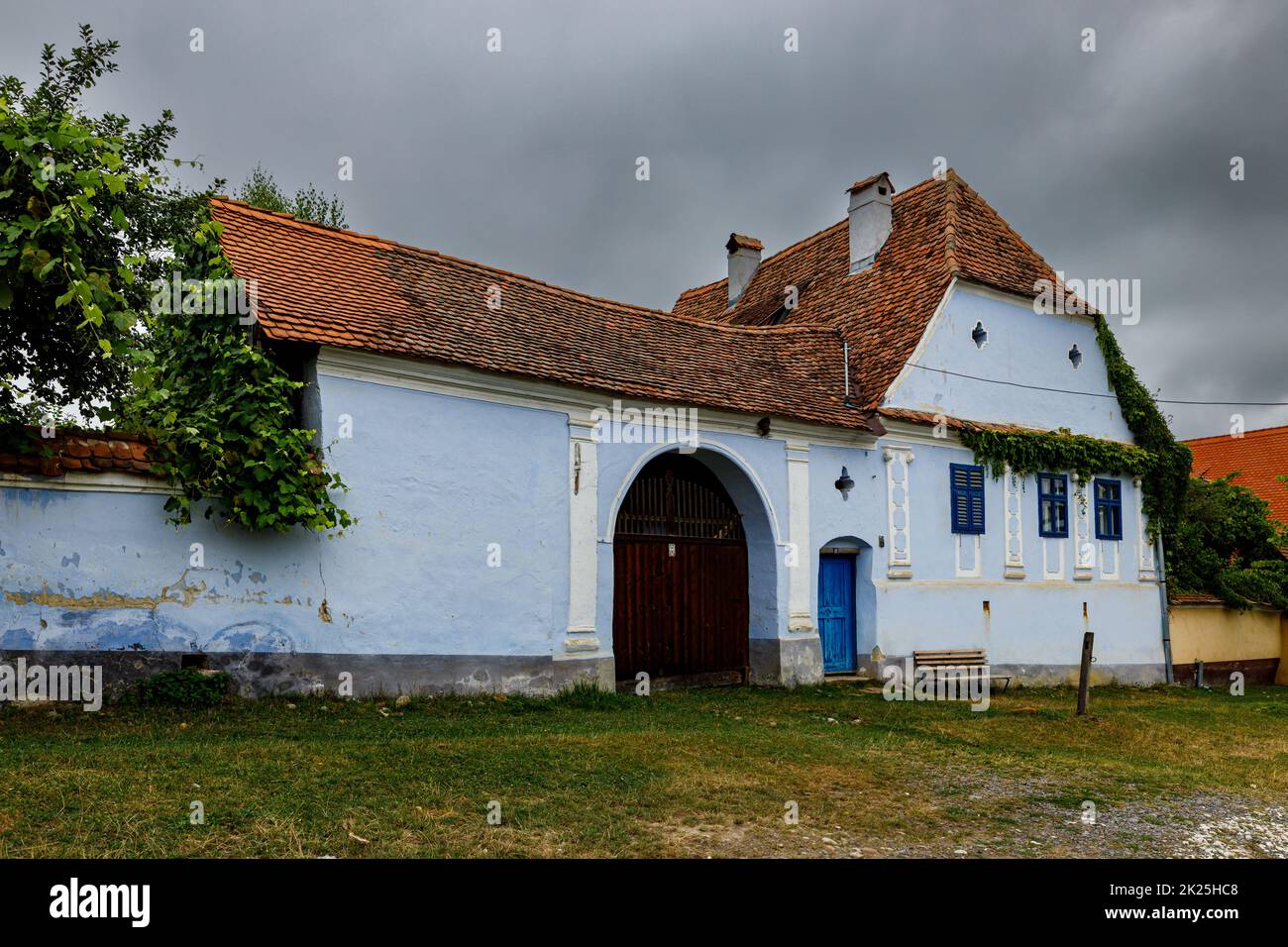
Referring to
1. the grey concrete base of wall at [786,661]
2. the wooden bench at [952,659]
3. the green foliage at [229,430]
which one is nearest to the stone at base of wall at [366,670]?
the green foliage at [229,430]

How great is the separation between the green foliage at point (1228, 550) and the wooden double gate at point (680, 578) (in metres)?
11.1

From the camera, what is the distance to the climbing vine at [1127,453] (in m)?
17.6

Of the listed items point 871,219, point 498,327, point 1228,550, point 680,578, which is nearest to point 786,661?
point 680,578

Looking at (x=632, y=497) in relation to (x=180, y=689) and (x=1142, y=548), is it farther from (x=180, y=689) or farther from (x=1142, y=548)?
(x=1142, y=548)

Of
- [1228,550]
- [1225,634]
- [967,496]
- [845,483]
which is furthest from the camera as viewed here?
[1228,550]

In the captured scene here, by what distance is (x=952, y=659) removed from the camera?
623 inches

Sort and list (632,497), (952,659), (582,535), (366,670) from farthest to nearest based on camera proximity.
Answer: (952,659), (632,497), (582,535), (366,670)

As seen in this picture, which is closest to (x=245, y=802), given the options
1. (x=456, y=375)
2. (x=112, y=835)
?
(x=112, y=835)

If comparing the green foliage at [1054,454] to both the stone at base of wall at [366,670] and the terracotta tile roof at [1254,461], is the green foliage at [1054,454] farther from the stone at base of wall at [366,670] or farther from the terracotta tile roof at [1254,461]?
the terracotta tile roof at [1254,461]

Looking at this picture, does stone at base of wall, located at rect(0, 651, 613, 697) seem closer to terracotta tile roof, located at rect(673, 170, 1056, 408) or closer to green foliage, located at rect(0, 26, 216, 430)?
green foliage, located at rect(0, 26, 216, 430)

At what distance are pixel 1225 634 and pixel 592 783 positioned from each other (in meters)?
18.6

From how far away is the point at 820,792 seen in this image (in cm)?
755

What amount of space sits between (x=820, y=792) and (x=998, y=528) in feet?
35.9
